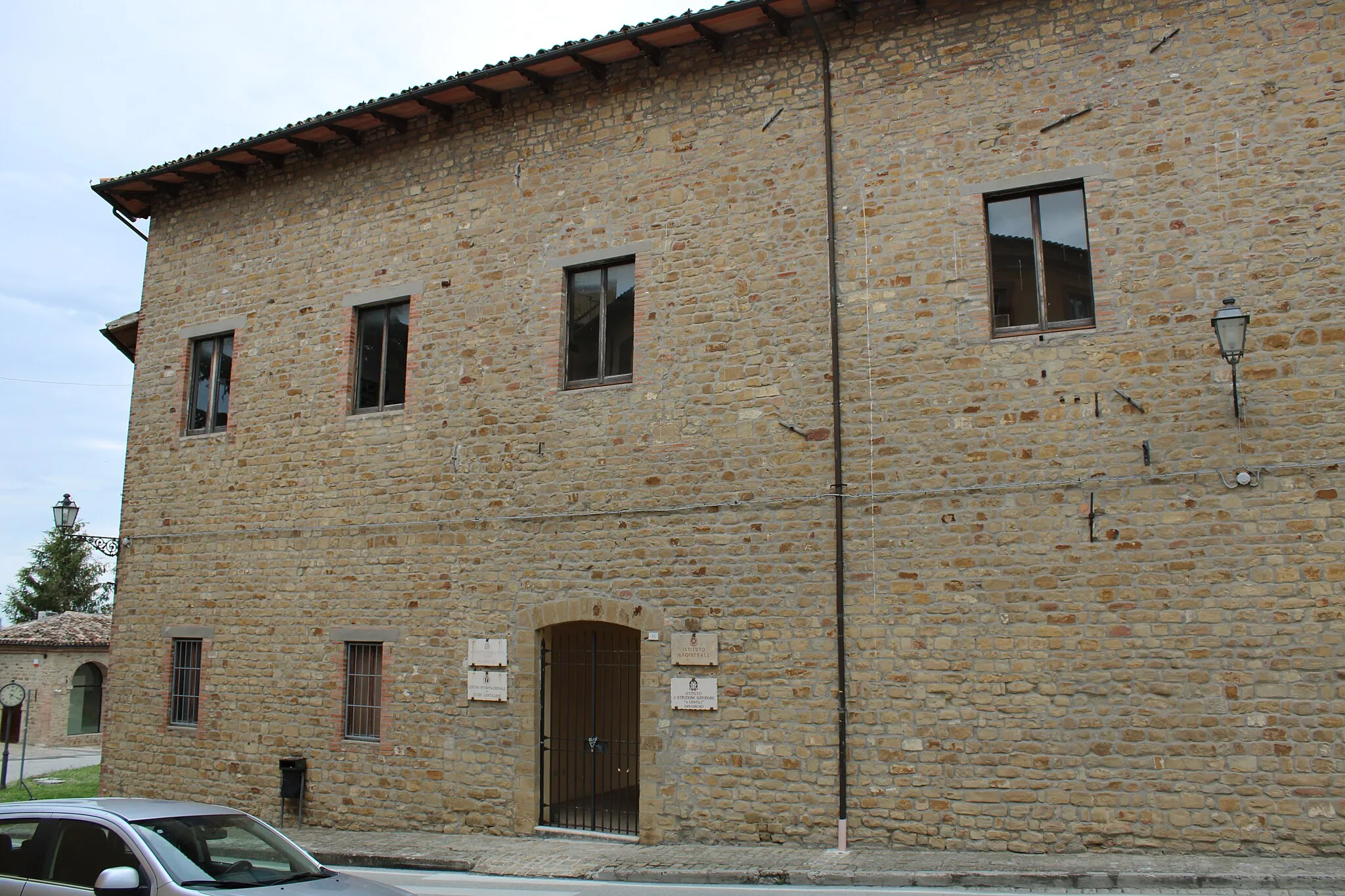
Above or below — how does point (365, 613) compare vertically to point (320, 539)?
below

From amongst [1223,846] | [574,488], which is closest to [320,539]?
[574,488]

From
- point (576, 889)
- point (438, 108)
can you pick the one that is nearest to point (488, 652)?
point (576, 889)

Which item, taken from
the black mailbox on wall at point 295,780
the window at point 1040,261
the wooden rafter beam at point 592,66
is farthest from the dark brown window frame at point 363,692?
the window at point 1040,261

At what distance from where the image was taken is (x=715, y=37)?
10.2 meters

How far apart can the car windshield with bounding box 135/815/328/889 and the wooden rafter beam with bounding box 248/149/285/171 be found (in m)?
9.63

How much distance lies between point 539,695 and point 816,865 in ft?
11.5

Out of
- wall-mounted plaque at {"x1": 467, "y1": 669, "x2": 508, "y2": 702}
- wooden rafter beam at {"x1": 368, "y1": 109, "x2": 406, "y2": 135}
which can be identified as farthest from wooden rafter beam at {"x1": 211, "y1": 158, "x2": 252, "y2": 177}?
wall-mounted plaque at {"x1": 467, "y1": 669, "x2": 508, "y2": 702}

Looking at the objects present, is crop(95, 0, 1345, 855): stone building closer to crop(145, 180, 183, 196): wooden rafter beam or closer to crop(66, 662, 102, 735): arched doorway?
crop(145, 180, 183, 196): wooden rafter beam

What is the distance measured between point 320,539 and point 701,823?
5.69m

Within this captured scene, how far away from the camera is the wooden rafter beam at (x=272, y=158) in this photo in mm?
12696

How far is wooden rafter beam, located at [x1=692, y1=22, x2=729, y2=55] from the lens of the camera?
393 inches

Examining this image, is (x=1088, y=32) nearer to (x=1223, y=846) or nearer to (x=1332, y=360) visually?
(x=1332, y=360)

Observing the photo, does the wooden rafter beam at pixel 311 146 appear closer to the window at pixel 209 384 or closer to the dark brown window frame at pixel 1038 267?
the window at pixel 209 384

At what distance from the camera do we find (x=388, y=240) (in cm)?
1205
